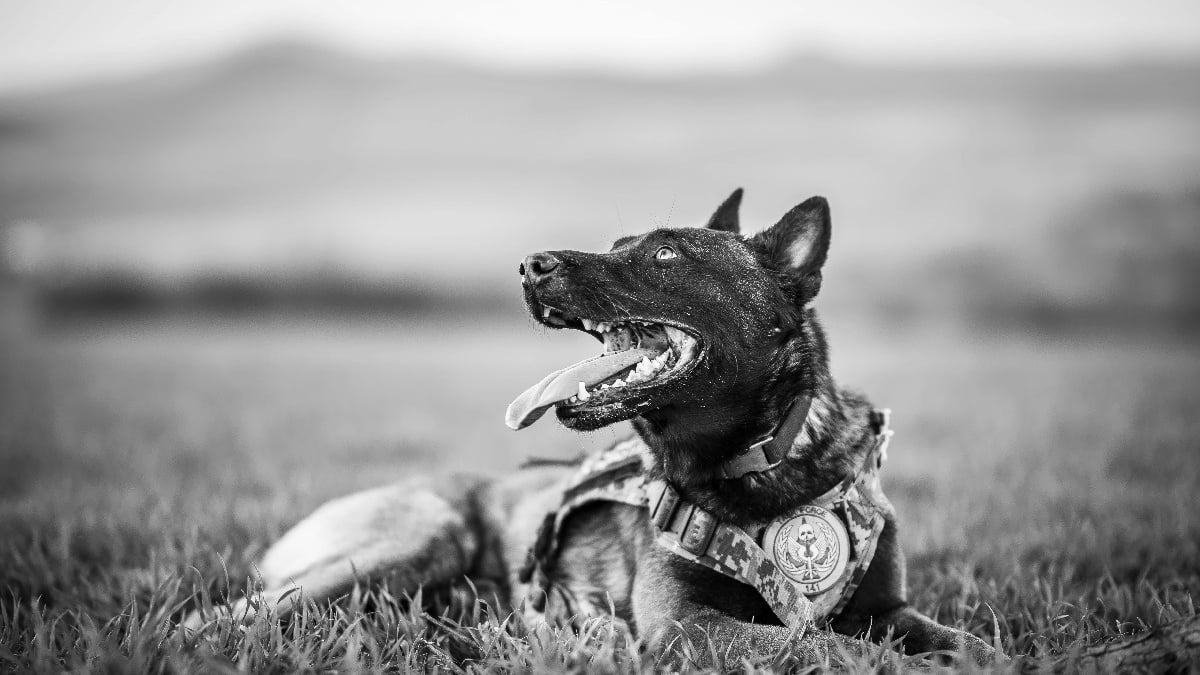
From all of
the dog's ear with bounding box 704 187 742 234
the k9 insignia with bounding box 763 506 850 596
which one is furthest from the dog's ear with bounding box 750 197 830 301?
the k9 insignia with bounding box 763 506 850 596

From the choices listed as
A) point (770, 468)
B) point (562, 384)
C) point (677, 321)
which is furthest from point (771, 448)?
point (562, 384)

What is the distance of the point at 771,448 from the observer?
10.4 ft

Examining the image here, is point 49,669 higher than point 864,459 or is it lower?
lower

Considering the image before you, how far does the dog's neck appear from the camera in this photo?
3.17m

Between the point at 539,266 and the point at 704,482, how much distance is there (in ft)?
3.70

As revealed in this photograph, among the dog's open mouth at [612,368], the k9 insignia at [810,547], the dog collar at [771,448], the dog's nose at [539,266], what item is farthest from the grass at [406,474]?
the dog's nose at [539,266]

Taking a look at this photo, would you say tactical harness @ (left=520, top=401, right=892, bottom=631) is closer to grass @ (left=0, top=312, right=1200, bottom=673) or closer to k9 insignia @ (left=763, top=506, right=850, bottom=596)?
k9 insignia @ (left=763, top=506, right=850, bottom=596)

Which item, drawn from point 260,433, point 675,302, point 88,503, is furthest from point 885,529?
point 260,433

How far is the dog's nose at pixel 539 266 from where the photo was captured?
3182 millimetres

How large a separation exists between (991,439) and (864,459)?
4704 millimetres

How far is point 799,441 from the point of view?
326cm

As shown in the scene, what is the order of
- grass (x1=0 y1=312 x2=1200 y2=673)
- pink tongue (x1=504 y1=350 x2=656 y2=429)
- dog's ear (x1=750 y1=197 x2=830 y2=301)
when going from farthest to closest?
dog's ear (x1=750 y1=197 x2=830 y2=301) < pink tongue (x1=504 y1=350 x2=656 y2=429) < grass (x1=0 y1=312 x2=1200 y2=673)

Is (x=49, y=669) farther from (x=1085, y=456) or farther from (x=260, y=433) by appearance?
(x=1085, y=456)

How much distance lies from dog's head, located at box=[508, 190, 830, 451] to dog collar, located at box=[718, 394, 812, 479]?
98 mm
